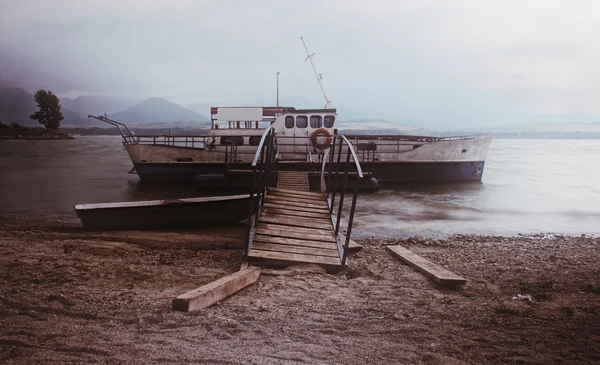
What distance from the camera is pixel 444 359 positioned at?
2820 millimetres

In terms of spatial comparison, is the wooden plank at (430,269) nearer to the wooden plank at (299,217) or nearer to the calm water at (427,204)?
the wooden plank at (299,217)

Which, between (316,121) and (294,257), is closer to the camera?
(294,257)

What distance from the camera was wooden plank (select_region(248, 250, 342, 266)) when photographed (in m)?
5.12

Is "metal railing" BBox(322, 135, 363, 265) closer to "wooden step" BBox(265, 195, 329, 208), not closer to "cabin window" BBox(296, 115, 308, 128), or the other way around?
"wooden step" BBox(265, 195, 329, 208)

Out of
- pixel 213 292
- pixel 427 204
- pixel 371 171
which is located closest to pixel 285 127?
pixel 371 171

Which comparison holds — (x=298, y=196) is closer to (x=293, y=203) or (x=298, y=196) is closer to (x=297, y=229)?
(x=293, y=203)

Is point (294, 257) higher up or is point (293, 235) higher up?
point (293, 235)

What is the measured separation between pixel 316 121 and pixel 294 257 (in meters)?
13.3

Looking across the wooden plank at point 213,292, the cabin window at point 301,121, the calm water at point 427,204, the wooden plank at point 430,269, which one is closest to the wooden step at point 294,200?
the wooden plank at point 430,269

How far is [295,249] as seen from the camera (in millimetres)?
5457

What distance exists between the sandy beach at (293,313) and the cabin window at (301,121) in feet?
40.9

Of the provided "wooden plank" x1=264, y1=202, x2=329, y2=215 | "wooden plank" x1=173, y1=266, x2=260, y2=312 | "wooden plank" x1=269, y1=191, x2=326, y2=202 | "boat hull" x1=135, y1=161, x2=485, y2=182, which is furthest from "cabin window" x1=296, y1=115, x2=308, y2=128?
"wooden plank" x1=173, y1=266, x2=260, y2=312

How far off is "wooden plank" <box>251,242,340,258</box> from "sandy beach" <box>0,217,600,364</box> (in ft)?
1.32

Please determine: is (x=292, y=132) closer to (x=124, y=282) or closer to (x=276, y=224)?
(x=276, y=224)
